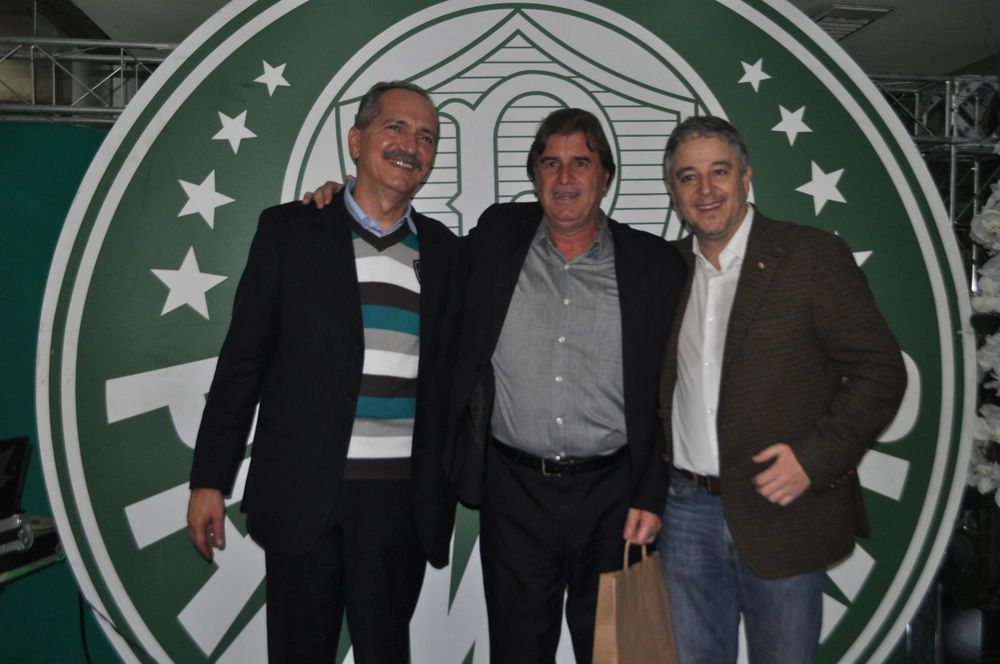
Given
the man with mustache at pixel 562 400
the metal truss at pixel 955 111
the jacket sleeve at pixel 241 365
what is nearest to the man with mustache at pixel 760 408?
the man with mustache at pixel 562 400

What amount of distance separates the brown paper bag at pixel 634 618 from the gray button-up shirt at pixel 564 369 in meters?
0.32

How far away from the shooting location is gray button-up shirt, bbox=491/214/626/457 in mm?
1984

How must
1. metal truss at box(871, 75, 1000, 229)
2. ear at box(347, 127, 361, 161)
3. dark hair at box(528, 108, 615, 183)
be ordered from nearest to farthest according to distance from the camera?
dark hair at box(528, 108, 615, 183), ear at box(347, 127, 361, 161), metal truss at box(871, 75, 1000, 229)

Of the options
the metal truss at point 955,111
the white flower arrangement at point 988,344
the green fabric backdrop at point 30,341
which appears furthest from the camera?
the metal truss at point 955,111

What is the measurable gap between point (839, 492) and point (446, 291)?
3.68ft

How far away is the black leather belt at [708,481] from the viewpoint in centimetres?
187

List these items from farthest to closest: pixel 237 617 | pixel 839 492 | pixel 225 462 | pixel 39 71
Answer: pixel 39 71, pixel 237 617, pixel 225 462, pixel 839 492

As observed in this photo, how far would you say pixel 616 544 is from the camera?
2002 mm

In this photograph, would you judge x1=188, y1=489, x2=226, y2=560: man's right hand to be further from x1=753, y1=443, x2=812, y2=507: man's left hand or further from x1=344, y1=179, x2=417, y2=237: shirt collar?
x1=753, y1=443, x2=812, y2=507: man's left hand

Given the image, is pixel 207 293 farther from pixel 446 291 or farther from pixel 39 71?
pixel 39 71

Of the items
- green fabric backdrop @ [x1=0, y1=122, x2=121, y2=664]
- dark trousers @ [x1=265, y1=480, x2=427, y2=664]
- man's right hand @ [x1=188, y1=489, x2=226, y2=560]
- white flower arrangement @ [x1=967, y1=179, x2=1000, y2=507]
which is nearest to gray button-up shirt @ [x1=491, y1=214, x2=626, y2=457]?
dark trousers @ [x1=265, y1=480, x2=427, y2=664]

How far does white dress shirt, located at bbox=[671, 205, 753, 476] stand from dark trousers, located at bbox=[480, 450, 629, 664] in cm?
20

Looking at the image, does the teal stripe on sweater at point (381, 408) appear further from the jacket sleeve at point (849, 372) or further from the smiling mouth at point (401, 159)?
the jacket sleeve at point (849, 372)

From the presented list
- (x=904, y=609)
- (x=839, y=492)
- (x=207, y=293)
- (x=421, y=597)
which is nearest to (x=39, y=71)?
(x=207, y=293)
